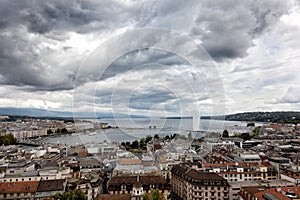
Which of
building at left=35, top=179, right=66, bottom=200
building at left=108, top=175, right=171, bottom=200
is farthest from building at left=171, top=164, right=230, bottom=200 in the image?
building at left=35, top=179, right=66, bottom=200

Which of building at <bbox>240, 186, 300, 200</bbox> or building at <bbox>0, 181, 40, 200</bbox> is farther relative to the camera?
building at <bbox>0, 181, 40, 200</bbox>

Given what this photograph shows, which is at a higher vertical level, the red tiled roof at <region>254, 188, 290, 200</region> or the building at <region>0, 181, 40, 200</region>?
the red tiled roof at <region>254, 188, 290, 200</region>

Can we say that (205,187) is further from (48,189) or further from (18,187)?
(18,187)

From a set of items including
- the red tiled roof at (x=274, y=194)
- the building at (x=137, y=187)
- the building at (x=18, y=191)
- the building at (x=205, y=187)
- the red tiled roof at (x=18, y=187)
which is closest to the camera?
the red tiled roof at (x=274, y=194)

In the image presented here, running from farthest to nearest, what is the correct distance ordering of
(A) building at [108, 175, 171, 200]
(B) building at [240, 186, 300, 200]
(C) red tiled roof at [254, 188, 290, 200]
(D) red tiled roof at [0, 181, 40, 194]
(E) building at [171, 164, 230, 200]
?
(A) building at [108, 175, 171, 200]
(E) building at [171, 164, 230, 200]
(D) red tiled roof at [0, 181, 40, 194]
(B) building at [240, 186, 300, 200]
(C) red tiled roof at [254, 188, 290, 200]

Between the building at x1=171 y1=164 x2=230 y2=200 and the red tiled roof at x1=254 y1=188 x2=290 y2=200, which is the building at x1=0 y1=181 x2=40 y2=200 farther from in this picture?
the red tiled roof at x1=254 y1=188 x2=290 y2=200

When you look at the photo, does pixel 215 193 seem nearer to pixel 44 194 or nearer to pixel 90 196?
pixel 90 196

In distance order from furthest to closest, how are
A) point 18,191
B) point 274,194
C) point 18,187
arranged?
point 18,187 → point 18,191 → point 274,194

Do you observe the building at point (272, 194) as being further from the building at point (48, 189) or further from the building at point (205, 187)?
the building at point (48, 189)

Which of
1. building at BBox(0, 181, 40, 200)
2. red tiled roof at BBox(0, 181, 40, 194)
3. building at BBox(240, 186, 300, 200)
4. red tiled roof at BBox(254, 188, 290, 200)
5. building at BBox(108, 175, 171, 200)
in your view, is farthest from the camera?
building at BBox(108, 175, 171, 200)

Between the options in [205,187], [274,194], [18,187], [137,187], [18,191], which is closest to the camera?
[274,194]

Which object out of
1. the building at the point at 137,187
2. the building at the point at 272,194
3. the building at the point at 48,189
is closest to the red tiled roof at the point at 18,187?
the building at the point at 48,189

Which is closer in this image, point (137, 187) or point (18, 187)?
point (18, 187)

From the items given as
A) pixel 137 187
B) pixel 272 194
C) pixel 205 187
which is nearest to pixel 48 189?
pixel 137 187
